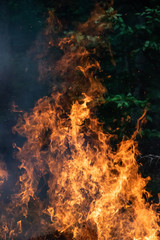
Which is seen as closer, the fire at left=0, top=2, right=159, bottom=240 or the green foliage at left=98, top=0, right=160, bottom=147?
the fire at left=0, top=2, right=159, bottom=240

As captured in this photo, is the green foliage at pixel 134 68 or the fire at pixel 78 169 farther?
the green foliage at pixel 134 68

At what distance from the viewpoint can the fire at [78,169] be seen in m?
4.51

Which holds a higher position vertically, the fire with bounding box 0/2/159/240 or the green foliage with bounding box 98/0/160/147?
the green foliage with bounding box 98/0/160/147

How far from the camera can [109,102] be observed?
5406mm

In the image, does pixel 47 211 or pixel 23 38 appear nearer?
pixel 47 211

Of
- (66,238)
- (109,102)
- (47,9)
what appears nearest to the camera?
(66,238)

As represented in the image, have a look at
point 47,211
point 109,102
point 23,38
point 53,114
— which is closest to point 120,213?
point 47,211

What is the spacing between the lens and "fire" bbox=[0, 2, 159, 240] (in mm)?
4508

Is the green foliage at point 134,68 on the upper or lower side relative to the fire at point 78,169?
upper

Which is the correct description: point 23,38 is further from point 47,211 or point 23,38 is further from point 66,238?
point 66,238

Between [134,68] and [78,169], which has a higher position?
[134,68]

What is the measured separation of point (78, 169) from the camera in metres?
5.19

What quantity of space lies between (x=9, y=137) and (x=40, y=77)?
1.97 metres

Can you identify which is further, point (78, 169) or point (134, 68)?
point (134, 68)
